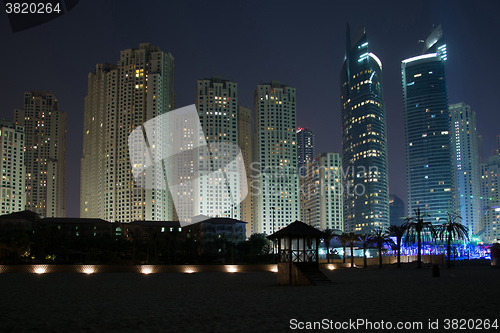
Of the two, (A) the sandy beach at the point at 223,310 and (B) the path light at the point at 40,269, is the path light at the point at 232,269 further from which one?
(A) the sandy beach at the point at 223,310

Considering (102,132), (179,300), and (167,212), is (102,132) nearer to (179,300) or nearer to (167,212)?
(167,212)

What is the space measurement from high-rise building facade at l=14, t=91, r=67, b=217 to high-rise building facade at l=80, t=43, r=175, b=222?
4812cm

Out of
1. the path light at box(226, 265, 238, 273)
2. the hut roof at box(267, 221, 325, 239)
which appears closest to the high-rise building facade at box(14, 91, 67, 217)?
the path light at box(226, 265, 238, 273)

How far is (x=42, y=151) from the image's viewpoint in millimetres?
194000

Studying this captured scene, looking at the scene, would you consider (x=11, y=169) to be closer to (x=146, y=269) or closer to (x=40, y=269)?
(x=40, y=269)

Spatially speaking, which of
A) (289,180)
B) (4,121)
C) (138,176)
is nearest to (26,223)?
(138,176)

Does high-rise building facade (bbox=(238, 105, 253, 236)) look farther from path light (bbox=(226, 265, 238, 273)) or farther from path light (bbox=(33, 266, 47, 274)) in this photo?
path light (bbox=(33, 266, 47, 274))

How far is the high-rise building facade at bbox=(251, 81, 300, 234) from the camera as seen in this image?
152375mm

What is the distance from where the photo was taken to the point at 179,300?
18.9 meters

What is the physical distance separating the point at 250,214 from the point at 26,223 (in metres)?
90.9

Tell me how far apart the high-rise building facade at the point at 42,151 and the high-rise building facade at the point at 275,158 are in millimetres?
85578

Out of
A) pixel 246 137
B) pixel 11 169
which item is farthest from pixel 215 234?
pixel 246 137

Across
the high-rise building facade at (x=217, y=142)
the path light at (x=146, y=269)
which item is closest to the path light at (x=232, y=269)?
the path light at (x=146, y=269)

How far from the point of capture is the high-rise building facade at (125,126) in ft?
444
